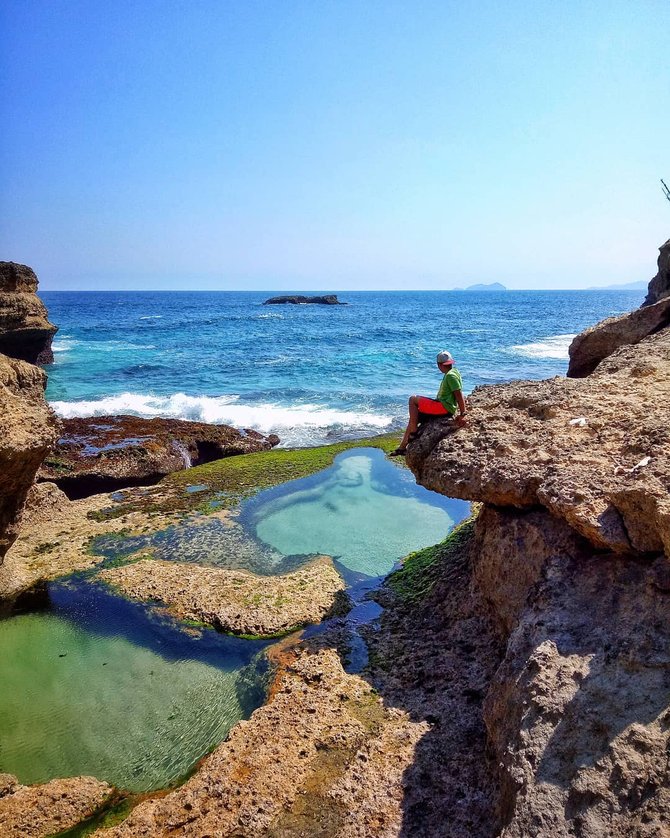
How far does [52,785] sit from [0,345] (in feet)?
115

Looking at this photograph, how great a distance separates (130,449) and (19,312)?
22014mm

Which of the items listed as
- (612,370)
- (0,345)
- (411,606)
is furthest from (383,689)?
(0,345)

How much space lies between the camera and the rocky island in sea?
484cm

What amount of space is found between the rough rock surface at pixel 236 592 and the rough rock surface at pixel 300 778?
2.19m

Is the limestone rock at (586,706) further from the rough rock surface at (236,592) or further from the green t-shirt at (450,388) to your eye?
the rough rock surface at (236,592)

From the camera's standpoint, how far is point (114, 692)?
8.26 m

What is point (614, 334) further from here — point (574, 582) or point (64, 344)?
point (64, 344)

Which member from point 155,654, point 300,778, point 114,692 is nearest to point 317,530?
point 155,654

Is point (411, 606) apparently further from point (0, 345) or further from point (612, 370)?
point (0, 345)

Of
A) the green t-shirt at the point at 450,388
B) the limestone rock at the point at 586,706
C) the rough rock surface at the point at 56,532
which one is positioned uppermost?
the green t-shirt at the point at 450,388

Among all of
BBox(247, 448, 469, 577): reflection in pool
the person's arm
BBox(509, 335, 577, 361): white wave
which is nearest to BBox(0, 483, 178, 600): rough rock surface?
BBox(247, 448, 469, 577): reflection in pool

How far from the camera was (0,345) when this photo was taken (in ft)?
115

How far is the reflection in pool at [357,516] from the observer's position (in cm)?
1255

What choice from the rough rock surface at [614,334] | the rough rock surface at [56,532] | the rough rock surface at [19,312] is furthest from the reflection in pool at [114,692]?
the rough rock surface at [19,312]
